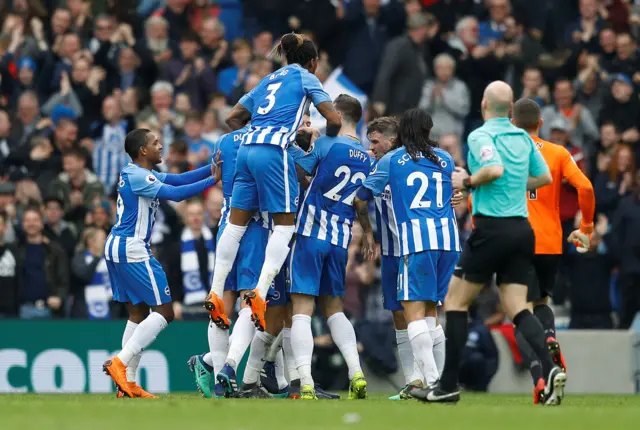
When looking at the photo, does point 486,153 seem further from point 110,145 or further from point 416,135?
point 110,145

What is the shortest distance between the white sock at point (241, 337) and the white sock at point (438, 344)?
62.0 inches

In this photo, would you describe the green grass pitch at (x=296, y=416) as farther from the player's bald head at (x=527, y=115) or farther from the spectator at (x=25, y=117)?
the spectator at (x=25, y=117)

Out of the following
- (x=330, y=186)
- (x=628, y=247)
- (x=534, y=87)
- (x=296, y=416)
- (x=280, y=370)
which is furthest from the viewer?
(x=534, y=87)

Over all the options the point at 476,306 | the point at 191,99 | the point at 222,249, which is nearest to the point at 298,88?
the point at 222,249

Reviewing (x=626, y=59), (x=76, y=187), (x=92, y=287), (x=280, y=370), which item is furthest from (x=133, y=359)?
(x=626, y=59)

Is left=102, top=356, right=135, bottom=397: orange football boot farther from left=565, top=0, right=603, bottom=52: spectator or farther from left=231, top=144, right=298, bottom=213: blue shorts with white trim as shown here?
left=565, top=0, right=603, bottom=52: spectator

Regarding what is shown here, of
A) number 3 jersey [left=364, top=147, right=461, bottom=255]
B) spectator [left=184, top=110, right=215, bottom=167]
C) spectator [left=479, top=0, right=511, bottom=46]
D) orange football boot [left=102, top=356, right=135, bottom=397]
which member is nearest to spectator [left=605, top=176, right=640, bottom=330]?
spectator [left=479, top=0, right=511, bottom=46]

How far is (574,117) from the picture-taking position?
779 inches

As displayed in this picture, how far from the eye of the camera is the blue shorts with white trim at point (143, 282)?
12477 mm

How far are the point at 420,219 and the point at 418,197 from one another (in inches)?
7.6

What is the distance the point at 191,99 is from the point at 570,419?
489 inches

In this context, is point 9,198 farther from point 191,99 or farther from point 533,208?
point 533,208

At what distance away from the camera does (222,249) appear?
12.0 m

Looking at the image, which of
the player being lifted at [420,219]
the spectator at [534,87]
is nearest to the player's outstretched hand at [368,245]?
the player being lifted at [420,219]
